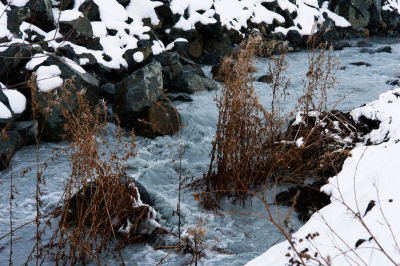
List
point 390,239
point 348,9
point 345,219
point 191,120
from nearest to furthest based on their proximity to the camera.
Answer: point 390,239 → point 345,219 → point 191,120 → point 348,9

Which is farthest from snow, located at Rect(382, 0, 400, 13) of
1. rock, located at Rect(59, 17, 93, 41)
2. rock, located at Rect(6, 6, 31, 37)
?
rock, located at Rect(6, 6, 31, 37)

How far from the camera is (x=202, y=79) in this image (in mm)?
8070

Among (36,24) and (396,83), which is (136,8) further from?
(396,83)

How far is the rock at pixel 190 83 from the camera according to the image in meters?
7.74

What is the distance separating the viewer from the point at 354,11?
14.6 meters

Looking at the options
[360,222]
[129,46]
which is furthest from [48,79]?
[360,222]

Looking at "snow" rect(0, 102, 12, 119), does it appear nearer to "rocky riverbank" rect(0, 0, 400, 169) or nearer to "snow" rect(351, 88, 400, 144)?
"rocky riverbank" rect(0, 0, 400, 169)

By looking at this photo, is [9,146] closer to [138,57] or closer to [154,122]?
[154,122]

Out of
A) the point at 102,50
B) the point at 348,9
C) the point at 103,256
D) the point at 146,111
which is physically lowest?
the point at 103,256

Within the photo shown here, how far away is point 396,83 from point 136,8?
640 centimetres

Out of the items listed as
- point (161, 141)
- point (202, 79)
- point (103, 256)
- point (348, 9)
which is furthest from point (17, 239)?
point (348, 9)

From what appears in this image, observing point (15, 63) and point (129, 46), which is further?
point (129, 46)

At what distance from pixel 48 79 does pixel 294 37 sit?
909 cm

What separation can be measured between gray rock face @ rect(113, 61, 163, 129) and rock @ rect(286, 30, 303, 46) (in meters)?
7.50
